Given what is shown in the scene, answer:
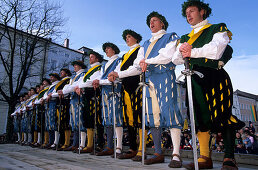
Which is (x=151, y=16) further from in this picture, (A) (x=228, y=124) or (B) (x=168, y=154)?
(B) (x=168, y=154)

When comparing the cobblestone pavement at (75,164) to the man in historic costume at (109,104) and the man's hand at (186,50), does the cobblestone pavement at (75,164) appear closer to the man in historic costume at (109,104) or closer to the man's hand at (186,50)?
the man in historic costume at (109,104)

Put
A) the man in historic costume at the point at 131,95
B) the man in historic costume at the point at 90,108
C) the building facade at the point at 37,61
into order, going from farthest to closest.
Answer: the building facade at the point at 37,61 < the man in historic costume at the point at 90,108 < the man in historic costume at the point at 131,95

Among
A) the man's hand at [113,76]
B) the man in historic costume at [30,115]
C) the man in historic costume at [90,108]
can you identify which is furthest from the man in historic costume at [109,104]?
the man in historic costume at [30,115]

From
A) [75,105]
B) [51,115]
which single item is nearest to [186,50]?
[75,105]

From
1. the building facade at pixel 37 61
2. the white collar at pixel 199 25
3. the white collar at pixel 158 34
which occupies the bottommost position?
the white collar at pixel 199 25

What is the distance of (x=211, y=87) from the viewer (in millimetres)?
2283

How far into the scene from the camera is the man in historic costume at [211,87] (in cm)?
211

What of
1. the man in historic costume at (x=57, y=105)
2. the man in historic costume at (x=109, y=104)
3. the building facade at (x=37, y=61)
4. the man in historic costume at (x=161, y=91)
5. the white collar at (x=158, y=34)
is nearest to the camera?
the man in historic costume at (x=161, y=91)

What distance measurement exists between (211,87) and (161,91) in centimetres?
74

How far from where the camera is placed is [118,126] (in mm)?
3830

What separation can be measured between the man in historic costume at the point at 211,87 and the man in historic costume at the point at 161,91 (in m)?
0.30

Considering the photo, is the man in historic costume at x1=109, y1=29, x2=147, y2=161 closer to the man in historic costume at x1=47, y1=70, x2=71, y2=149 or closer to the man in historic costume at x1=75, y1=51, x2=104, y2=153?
the man in historic costume at x1=75, y1=51, x2=104, y2=153

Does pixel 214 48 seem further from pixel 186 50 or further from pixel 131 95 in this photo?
pixel 131 95

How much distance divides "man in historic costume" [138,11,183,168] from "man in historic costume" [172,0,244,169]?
1.00 feet
